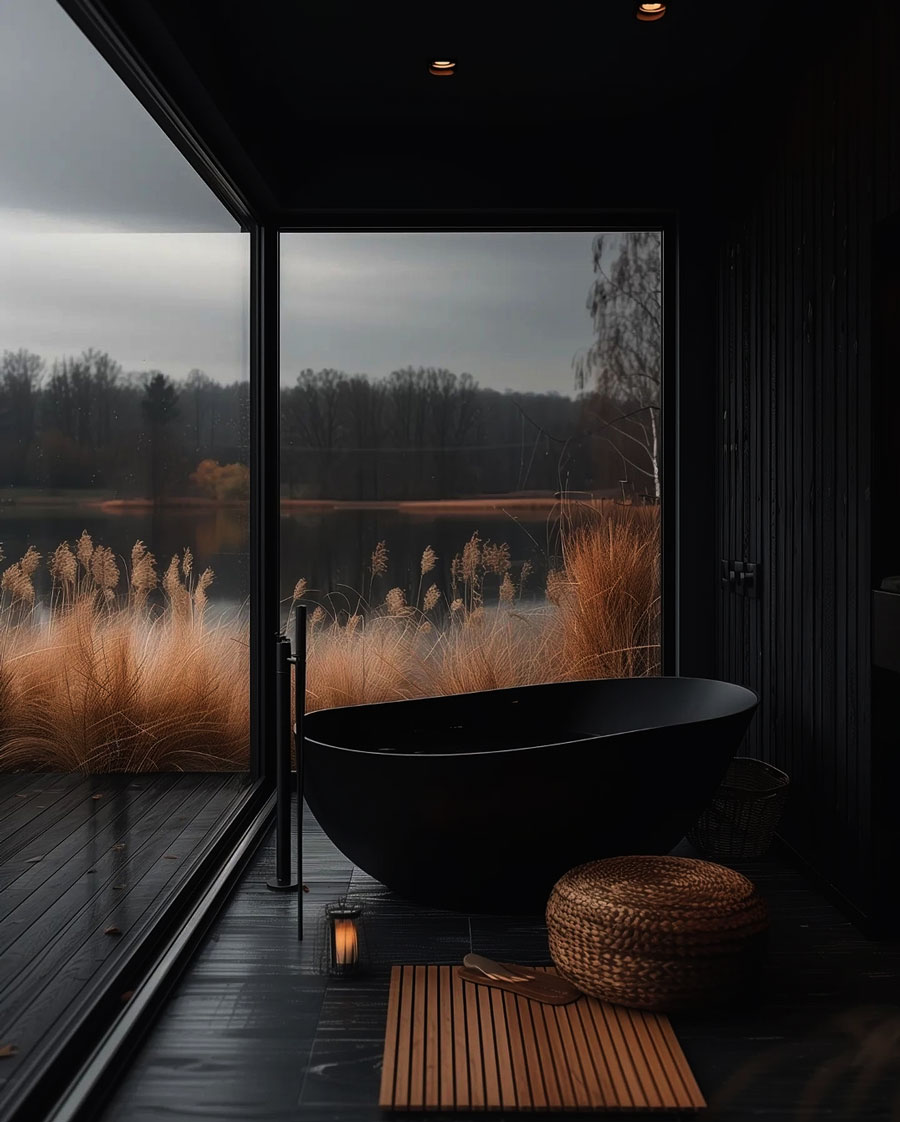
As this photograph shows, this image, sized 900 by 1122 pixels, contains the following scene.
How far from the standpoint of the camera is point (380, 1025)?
2.70 m

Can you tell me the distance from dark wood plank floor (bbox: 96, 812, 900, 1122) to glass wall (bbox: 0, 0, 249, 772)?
681mm

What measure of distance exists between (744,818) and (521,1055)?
166 centimetres

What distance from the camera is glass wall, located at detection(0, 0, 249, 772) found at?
7.23 ft

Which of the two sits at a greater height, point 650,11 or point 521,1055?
point 650,11

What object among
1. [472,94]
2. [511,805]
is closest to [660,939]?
[511,805]

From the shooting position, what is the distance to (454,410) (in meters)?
5.00

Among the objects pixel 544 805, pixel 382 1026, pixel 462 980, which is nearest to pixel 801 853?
pixel 544 805

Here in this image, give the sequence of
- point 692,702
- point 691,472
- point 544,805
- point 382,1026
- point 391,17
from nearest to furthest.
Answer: point 382,1026
point 544,805
point 391,17
point 692,702
point 691,472

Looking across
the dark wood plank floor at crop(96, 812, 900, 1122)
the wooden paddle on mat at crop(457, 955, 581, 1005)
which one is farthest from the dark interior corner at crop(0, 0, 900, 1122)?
the wooden paddle on mat at crop(457, 955, 581, 1005)

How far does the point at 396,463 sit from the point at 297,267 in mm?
1033

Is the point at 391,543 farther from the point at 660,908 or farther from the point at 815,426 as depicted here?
the point at 660,908

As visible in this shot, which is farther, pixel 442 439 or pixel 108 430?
pixel 442 439

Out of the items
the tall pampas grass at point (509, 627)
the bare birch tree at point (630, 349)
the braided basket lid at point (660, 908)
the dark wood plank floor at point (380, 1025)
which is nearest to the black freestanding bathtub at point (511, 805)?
the dark wood plank floor at point (380, 1025)

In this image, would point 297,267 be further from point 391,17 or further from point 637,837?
point 637,837
